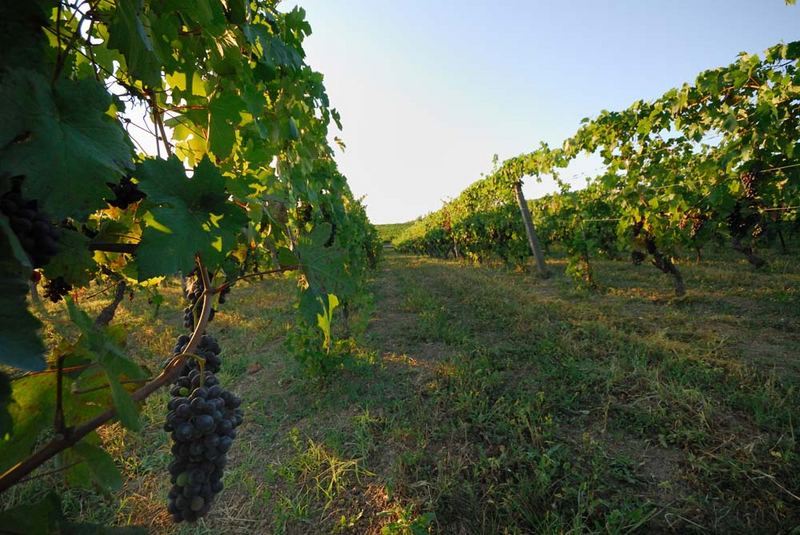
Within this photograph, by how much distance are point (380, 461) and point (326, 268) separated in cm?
207

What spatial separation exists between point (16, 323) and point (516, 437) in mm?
2846

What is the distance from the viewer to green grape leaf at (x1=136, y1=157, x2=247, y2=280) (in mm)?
684

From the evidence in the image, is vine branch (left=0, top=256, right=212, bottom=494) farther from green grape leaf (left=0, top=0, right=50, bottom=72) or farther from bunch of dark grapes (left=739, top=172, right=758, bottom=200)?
bunch of dark grapes (left=739, top=172, right=758, bottom=200)

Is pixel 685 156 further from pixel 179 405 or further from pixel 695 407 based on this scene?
pixel 179 405

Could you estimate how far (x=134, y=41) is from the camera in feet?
2.52

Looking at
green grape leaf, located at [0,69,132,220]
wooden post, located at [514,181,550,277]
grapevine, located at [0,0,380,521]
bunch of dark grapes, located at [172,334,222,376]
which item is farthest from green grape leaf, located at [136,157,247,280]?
wooden post, located at [514,181,550,277]

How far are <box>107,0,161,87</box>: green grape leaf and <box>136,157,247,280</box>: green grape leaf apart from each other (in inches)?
9.2

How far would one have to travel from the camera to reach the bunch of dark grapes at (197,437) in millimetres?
1079

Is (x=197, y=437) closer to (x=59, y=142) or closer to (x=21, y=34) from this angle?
(x=59, y=142)

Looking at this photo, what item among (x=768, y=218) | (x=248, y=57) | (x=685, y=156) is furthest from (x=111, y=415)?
(x=768, y=218)

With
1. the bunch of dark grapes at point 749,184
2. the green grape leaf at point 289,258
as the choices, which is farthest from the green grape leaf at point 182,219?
the bunch of dark grapes at point 749,184

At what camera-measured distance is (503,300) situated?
6.50 m

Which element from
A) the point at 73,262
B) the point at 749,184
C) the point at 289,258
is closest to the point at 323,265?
the point at 289,258

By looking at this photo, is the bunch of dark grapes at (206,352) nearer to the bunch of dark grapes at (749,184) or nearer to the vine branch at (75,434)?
the vine branch at (75,434)
